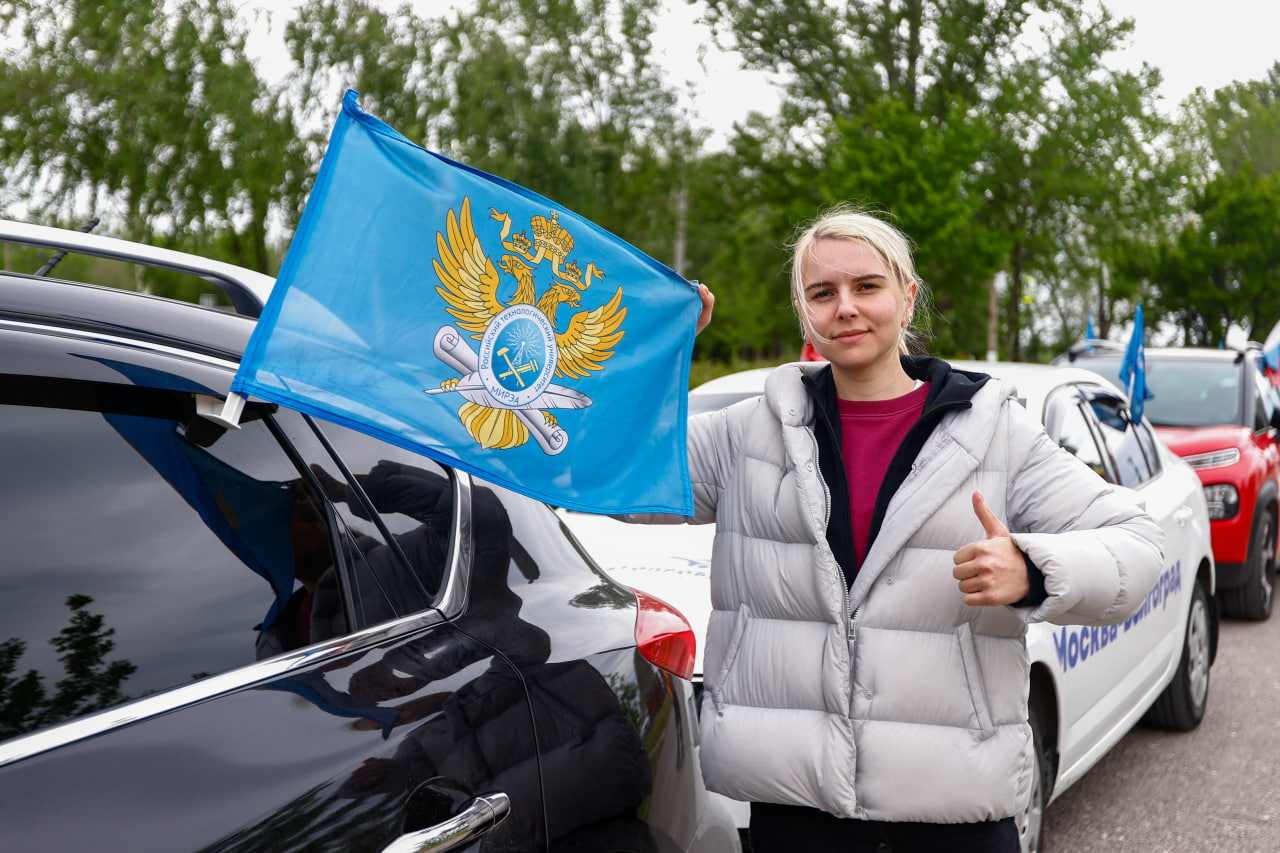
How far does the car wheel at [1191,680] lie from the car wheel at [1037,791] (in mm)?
2129

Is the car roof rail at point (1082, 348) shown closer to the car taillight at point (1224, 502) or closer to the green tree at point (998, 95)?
the car taillight at point (1224, 502)

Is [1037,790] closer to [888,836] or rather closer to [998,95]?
[888,836]

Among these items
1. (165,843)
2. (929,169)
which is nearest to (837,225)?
(165,843)

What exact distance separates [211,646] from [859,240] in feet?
4.56

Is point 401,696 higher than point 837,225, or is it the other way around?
point 837,225

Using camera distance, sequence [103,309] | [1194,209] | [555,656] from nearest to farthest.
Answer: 1. [103,309]
2. [555,656]
3. [1194,209]

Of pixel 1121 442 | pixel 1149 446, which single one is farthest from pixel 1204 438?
pixel 1121 442

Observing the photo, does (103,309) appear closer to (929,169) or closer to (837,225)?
(837,225)

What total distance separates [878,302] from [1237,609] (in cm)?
729

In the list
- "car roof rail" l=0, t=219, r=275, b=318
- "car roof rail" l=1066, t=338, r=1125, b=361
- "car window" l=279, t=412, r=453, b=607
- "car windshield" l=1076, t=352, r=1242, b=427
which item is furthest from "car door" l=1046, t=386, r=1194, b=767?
"car roof rail" l=1066, t=338, r=1125, b=361

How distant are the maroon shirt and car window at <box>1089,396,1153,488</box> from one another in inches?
121

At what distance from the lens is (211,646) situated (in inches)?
62.1

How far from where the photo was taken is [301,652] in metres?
1.67

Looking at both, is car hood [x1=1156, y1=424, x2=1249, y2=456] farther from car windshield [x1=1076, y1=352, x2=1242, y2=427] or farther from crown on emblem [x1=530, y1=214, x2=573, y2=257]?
crown on emblem [x1=530, y1=214, x2=573, y2=257]
